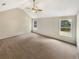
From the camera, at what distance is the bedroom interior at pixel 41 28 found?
444cm

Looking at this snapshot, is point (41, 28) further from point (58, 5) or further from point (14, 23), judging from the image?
point (58, 5)

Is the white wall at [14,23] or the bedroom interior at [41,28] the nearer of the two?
the bedroom interior at [41,28]

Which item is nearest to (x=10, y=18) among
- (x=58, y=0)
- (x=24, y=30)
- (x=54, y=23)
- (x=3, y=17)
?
(x=3, y=17)

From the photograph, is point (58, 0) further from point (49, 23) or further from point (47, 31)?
point (47, 31)

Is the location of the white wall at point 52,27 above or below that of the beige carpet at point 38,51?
above

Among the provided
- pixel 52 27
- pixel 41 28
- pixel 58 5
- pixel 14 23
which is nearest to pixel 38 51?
pixel 58 5

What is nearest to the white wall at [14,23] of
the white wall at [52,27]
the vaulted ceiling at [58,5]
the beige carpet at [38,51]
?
the white wall at [52,27]

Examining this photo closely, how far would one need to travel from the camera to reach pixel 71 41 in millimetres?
5910

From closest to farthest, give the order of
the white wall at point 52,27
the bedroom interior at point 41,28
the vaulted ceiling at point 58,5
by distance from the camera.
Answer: the bedroom interior at point 41,28 < the vaulted ceiling at point 58,5 < the white wall at point 52,27

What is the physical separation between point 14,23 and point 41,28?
2542mm

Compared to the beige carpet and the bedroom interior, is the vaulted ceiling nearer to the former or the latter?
the bedroom interior

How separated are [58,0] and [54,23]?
8.71 ft

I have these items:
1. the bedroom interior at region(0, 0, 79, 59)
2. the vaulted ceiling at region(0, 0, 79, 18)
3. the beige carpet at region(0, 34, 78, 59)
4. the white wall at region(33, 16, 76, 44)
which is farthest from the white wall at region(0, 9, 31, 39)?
the beige carpet at region(0, 34, 78, 59)

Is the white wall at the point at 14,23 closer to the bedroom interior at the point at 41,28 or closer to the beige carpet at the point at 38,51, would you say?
the bedroom interior at the point at 41,28
